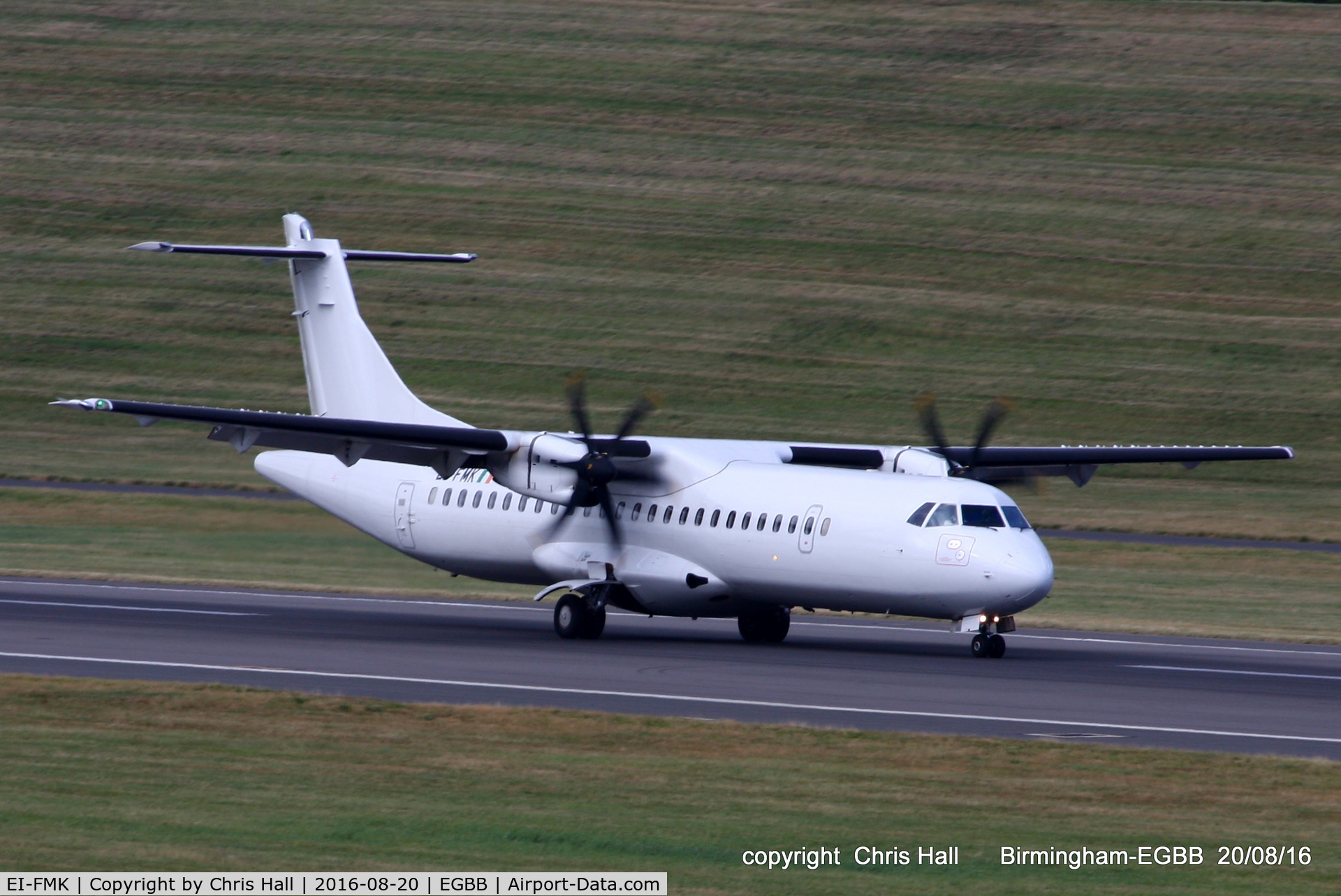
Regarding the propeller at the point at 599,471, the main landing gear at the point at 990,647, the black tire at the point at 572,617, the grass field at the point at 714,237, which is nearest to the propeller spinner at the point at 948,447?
the main landing gear at the point at 990,647

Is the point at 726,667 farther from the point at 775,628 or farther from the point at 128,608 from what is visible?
the point at 128,608

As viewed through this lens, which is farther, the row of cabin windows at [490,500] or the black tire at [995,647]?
the row of cabin windows at [490,500]

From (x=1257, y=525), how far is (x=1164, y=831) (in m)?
30.8

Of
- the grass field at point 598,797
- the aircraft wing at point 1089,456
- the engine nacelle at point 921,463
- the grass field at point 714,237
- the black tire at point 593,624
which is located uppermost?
the grass field at point 714,237

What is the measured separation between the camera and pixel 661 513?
25.5 metres

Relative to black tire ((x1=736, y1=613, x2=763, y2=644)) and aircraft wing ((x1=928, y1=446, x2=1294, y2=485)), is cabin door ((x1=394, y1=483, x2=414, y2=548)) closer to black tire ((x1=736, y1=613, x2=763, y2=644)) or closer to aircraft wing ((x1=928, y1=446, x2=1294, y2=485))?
black tire ((x1=736, y1=613, x2=763, y2=644))

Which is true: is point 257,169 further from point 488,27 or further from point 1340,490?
point 1340,490

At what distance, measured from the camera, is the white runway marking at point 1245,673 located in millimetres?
21547

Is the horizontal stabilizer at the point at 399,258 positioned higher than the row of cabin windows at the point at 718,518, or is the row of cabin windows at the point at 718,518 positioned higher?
the horizontal stabilizer at the point at 399,258

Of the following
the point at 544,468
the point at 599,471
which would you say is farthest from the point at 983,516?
the point at 544,468

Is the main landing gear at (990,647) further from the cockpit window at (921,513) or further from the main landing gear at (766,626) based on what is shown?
the main landing gear at (766,626)

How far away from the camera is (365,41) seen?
70312mm

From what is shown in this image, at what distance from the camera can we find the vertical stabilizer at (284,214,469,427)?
29.8m

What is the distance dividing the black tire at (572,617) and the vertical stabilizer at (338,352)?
17.3 ft
